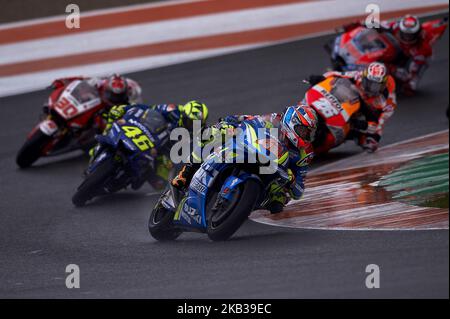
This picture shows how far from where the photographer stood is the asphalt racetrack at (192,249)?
6828mm

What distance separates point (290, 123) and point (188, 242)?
4.59 ft

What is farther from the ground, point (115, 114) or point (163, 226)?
point (115, 114)

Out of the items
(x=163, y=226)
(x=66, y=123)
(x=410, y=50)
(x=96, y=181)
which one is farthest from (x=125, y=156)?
(x=410, y=50)

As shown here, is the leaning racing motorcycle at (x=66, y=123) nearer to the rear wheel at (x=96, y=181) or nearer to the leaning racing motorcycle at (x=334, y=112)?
the rear wheel at (x=96, y=181)

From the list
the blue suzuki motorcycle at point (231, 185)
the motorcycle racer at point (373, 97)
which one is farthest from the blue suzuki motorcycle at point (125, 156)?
the motorcycle racer at point (373, 97)

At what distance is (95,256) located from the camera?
8781mm

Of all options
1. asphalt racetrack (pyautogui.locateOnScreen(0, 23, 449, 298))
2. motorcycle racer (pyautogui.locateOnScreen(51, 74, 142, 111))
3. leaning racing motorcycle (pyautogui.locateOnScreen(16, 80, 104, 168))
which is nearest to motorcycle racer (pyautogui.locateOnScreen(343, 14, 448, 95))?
asphalt racetrack (pyautogui.locateOnScreen(0, 23, 449, 298))

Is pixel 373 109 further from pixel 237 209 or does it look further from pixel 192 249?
pixel 237 209

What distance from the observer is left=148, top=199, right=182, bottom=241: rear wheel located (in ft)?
29.7

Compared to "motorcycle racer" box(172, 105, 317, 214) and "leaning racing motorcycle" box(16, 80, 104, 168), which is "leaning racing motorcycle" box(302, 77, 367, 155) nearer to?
"motorcycle racer" box(172, 105, 317, 214)

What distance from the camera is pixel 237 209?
26.6 ft

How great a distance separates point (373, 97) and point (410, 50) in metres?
2.52

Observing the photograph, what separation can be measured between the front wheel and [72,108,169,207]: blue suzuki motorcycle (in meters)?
2.71

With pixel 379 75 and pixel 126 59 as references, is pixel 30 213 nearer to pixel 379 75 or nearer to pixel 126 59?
pixel 379 75
